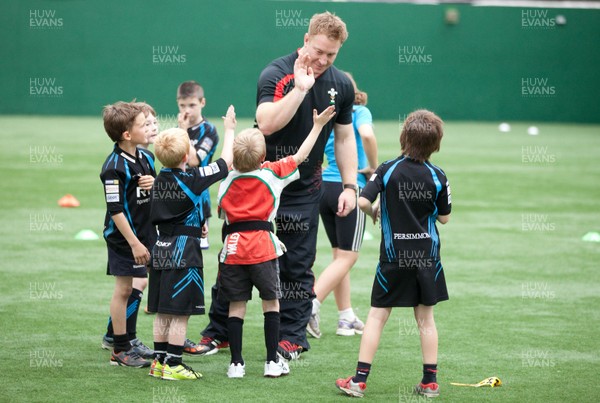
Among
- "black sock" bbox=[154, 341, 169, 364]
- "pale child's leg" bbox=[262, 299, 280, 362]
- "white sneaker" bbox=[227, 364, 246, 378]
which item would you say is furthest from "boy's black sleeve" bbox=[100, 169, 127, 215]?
"white sneaker" bbox=[227, 364, 246, 378]

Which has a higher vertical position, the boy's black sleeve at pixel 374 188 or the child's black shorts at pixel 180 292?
the boy's black sleeve at pixel 374 188

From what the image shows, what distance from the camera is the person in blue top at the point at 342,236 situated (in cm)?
695

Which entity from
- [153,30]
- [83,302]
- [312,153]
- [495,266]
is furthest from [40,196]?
[153,30]

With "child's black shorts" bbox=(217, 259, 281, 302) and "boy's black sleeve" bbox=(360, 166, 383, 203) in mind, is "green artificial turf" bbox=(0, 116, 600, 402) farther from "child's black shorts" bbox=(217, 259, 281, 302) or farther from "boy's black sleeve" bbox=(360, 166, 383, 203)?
"boy's black sleeve" bbox=(360, 166, 383, 203)

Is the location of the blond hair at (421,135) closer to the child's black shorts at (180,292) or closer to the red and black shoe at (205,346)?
the child's black shorts at (180,292)

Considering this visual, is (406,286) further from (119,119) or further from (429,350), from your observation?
(119,119)

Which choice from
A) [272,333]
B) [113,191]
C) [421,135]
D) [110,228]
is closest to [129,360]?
[110,228]

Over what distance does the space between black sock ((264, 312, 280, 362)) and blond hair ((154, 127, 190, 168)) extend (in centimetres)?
113

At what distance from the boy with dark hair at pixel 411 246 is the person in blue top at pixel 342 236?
1.48 metres

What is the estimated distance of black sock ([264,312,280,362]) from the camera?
5.62 meters

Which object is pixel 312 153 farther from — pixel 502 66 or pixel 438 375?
pixel 502 66

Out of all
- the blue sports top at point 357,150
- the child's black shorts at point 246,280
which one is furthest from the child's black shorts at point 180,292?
the blue sports top at point 357,150

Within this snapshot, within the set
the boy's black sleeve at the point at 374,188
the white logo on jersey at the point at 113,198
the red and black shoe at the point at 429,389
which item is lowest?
the red and black shoe at the point at 429,389

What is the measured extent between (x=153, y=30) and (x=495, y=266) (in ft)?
71.9
